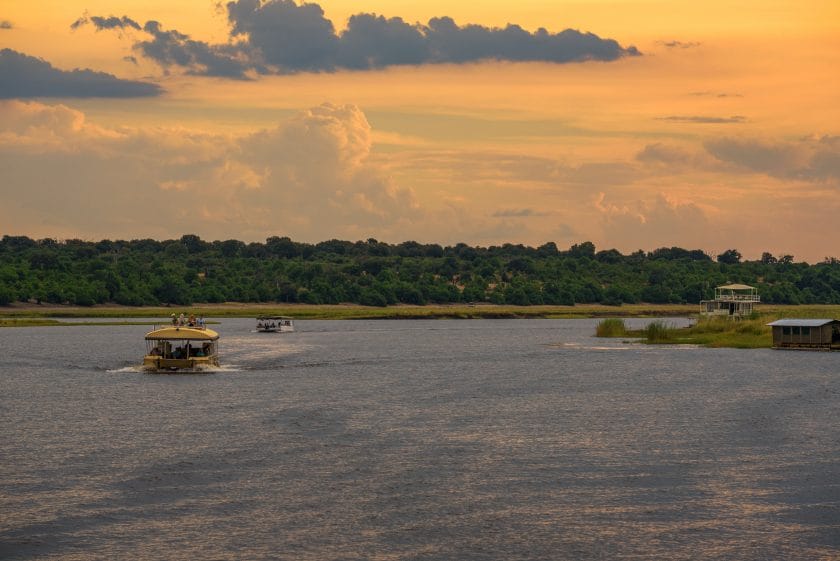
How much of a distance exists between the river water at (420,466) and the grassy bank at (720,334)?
4088 centimetres

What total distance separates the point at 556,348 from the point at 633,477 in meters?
98.3

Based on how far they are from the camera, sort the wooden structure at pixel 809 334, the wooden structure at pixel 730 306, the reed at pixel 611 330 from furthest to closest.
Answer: the wooden structure at pixel 730 306
the reed at pixel 611 330
the wooden structure at pixel 809 334

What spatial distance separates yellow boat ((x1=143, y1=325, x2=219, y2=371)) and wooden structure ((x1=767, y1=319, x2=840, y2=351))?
216 feet

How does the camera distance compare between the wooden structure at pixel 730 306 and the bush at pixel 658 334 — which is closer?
the bush at pixel 658 334

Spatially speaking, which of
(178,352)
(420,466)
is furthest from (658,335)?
(420,466)

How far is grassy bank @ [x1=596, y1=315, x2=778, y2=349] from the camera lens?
142500 millimetres

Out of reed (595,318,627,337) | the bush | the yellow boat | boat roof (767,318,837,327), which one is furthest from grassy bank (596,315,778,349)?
the yellow boat

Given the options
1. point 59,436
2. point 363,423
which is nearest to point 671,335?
point 363,423

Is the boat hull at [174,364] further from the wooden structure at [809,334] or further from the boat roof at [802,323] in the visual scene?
the wooden structure at [809,334]

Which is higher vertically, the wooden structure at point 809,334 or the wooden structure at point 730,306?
the wooden structure at point 730,306

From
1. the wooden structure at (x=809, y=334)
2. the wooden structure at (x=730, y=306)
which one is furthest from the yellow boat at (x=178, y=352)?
the wooden structure at (x=730, y=306)

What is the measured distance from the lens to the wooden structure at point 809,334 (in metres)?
130

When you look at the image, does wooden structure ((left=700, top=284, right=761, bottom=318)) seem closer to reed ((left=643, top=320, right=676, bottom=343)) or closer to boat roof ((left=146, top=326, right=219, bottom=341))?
reed ((left=643, top=320, right=676, bottom=343))

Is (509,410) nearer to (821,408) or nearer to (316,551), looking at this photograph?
(821,408)
